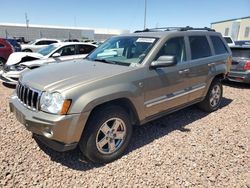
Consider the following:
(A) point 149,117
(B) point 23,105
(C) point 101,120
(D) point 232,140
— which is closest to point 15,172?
(B) point 23,105

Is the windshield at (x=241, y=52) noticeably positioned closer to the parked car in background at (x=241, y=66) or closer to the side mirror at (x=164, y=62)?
the parked car in background at (x=241, y=66)

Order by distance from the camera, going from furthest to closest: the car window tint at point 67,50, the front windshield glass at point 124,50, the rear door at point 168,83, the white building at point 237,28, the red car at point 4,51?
the white building at point 237,28 < the red car at point 4,51 < the car window tint at point 67,50 < the front windshield glass at point 124,50 < the rear door at point 168,83

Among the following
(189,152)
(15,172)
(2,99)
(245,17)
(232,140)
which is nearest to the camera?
(15,172)

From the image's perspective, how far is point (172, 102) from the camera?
13.0ft

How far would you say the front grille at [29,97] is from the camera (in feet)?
9.25

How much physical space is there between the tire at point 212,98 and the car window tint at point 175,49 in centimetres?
137

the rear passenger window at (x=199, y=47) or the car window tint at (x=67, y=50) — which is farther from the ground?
the rear passenger window at (x=199, y=47)

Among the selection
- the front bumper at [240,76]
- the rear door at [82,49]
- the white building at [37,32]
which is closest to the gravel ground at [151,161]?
the front bumper at [240,76]

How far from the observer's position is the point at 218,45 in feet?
17.0

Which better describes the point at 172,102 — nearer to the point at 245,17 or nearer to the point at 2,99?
the point at 2,99

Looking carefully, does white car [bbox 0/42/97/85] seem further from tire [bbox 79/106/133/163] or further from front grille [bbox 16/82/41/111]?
tire [bbox 79/106/133/163]

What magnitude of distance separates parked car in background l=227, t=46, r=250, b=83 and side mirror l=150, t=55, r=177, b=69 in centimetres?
499

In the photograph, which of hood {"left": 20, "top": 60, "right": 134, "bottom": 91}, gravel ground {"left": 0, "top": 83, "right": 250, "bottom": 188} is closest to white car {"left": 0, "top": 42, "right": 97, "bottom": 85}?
gravel ground {"left": 0, "top": 83, "right": 250, "bottom": 188}

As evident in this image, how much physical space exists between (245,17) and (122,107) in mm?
42098
